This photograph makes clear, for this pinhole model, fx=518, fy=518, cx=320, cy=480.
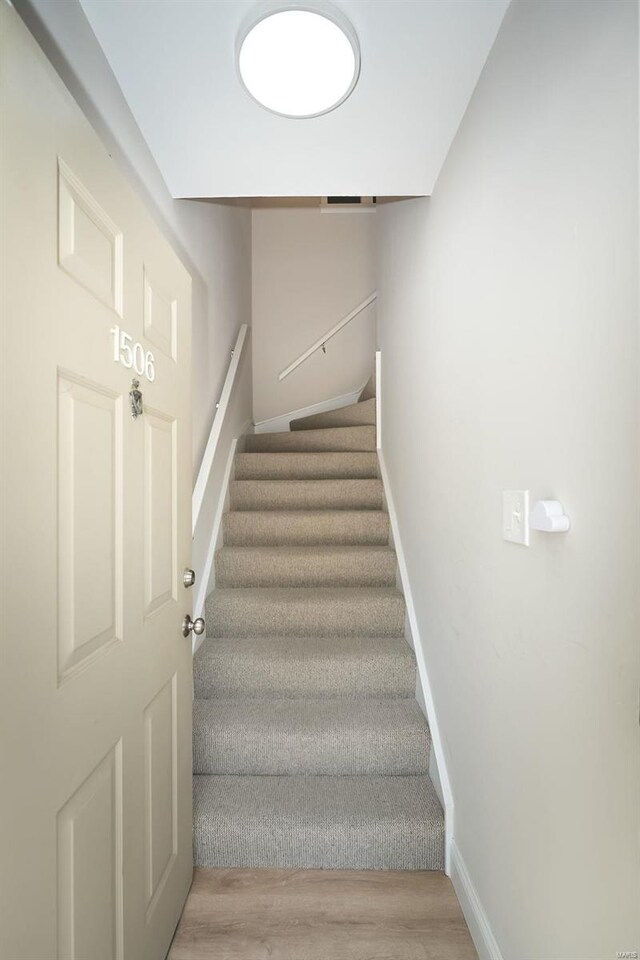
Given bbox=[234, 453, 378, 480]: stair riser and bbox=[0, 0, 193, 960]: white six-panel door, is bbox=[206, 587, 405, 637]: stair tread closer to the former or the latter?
bbox=[0, 0, 193, 960]: white six-panel door

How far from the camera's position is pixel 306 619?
90.7 inches

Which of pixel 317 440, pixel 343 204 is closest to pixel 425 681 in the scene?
pixel 317 440

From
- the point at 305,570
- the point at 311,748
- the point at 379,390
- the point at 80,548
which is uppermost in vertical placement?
the point at 379,390

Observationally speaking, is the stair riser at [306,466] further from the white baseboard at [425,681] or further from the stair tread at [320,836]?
the stair tread at [320,836]

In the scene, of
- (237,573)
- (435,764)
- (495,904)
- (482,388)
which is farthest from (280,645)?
(482,388)

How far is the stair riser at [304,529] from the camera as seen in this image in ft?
9.05

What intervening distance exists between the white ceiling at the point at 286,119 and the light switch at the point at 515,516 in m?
1.04

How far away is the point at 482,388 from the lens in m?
1.28

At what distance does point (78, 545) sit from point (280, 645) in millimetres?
1449

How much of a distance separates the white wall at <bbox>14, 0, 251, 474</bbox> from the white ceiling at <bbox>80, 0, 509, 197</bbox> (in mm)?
54

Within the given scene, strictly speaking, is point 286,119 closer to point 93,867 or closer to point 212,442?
point 212,442

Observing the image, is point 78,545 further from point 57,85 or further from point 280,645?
point 280,645

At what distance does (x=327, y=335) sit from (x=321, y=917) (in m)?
3.61

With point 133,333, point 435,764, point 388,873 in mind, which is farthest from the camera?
point 435,764
